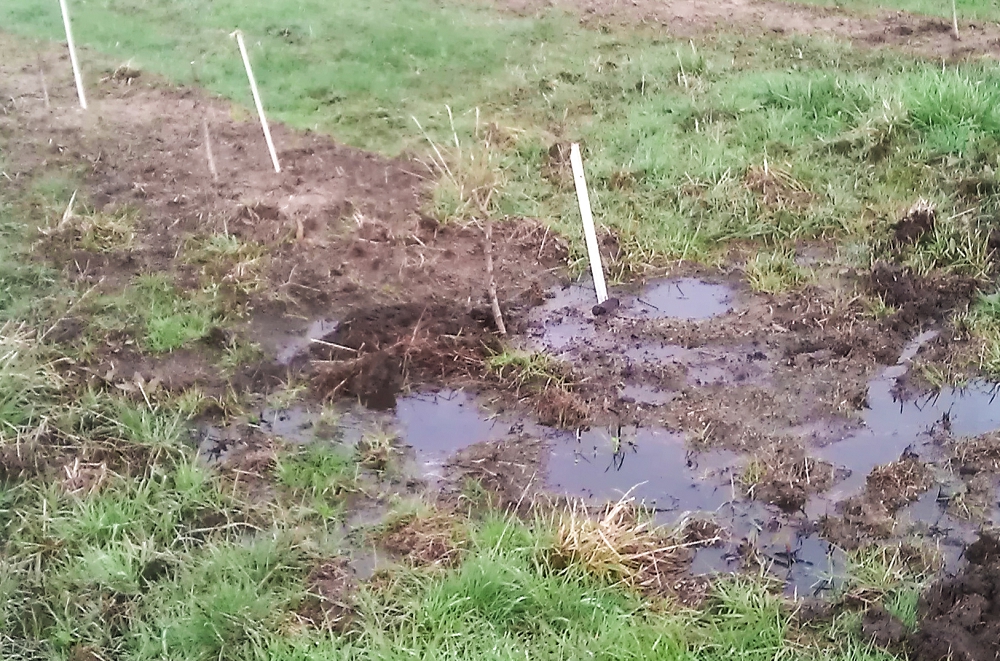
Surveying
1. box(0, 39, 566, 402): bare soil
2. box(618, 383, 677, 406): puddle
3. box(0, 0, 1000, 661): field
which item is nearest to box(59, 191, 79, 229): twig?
box(0, 0, 1000, 661): field

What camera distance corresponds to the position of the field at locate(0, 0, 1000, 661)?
269 centimetres

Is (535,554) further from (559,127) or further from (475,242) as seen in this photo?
(559,127)

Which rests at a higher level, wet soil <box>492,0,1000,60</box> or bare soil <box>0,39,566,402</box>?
wet soil <box>492,0,1000,60</box>

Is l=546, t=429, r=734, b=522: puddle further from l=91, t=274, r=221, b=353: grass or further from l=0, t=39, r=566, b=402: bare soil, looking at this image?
l=91, t=274, r=221, b=353: grass

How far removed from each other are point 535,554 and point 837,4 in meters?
5.83

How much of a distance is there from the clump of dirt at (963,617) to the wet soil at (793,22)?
4.32 m

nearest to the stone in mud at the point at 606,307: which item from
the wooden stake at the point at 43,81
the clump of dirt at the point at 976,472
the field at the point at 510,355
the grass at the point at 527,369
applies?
the field at the point at 510,355

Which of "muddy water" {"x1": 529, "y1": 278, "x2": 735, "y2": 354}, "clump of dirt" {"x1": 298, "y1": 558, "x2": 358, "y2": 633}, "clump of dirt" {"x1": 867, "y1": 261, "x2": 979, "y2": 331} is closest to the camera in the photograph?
"clump of dirt" {"x1": 298, "y1": 558, "x2": 358, "y2": 633}

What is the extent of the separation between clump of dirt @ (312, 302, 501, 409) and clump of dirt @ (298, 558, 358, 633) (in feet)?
2.82

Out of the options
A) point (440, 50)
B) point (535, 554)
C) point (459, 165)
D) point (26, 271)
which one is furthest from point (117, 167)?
point (535, 554)

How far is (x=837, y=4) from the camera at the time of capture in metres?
Answer: 6.86

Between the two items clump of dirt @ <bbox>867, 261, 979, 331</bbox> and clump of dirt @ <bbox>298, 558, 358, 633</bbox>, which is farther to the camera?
clump of dirt @ <bbox>867, 261, 979, 331</bbox>

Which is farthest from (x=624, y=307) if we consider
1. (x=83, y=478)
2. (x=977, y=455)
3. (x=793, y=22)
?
(x=793, y=22)

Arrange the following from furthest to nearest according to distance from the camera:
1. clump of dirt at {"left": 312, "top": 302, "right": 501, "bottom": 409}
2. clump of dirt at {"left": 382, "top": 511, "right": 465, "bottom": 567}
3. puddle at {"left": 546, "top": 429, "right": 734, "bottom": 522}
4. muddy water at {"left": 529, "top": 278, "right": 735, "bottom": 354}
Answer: muddy water at {"left": 529, "top": 278, "right": 735, "bottom": 354}
clump of dirt at {"left": 312, "top": 302, "right": 501, "bottom": 409}
puddle at {"left": 546, "top": 429, "right": 734, "bottom": 522}
clump of dirt at {"left": 382, "top": 511, "right": 465, "bottom": 567}
